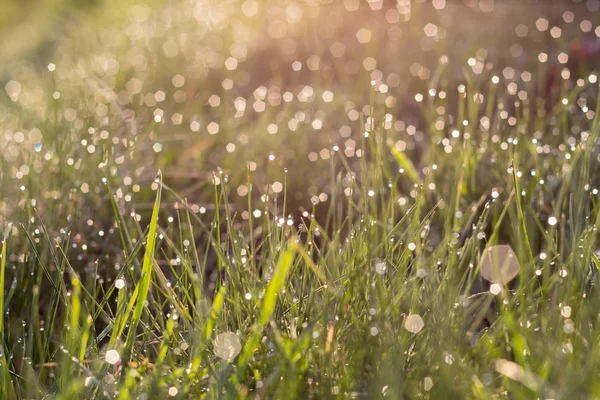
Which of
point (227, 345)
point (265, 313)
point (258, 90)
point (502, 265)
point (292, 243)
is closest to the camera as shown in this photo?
point (292, 243)

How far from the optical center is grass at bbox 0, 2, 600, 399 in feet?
3.05

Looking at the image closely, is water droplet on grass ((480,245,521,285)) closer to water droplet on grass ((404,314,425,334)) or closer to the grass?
the grass

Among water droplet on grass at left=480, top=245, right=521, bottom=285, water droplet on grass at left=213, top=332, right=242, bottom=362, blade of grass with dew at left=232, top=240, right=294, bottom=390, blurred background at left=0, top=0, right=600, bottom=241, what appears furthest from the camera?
blurred background at left=0, top=0, right=600, bottom=241

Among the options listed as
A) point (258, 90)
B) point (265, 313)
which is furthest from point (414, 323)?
point (258, 90)

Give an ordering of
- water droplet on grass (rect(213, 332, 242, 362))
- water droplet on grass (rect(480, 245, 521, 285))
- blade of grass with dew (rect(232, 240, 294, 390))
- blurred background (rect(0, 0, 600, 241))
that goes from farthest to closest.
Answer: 1. blurred background (rect(0, 0, 600, 241))
2. water droplet on grass (rect(480, 245, 521, 285))
3. water droplet on grass (rect(213, 332, 242, 362))
4. blade of grass with dew (rect(232, 240, 294, 390))

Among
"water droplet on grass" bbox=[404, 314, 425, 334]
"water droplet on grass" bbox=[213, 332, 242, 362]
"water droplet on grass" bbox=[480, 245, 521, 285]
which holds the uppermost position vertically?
"water droplet on grass" bbox=[404, 314, 425, 334]

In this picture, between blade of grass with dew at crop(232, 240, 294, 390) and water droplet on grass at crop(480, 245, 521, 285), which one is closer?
blade of grass with dew at crop(232, 240, 294, 390)

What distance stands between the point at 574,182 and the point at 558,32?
1.73 meters

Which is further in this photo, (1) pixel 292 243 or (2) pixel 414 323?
(2) pixel 414 323

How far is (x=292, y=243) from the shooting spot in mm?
796

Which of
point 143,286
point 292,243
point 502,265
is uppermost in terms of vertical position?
point 292,243

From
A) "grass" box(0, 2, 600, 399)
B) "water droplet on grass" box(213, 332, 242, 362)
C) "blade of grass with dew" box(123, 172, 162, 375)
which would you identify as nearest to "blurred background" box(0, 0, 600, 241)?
"grass" box(0, 2, 600, 399)

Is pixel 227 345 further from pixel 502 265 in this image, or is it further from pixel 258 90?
pixel 258 90

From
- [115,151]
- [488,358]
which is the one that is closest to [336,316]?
[488,358]
